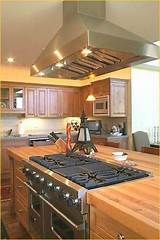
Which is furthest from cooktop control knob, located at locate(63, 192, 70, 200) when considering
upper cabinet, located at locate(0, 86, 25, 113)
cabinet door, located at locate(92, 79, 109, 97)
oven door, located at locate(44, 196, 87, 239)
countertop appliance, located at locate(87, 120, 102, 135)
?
countertop appliance, located at locate(87, 120, 102, 135)

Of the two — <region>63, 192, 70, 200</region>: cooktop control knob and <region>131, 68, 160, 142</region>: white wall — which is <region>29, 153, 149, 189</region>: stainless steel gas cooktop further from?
<region>131, 68, 160, 142</region>: white wall

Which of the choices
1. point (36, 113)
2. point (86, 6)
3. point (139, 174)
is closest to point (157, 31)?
point (86, 6)

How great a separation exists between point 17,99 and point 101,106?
190 centimetres

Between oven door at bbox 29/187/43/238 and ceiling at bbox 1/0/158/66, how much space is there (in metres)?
1.75

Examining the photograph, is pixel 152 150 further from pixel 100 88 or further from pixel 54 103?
pixel 54 103

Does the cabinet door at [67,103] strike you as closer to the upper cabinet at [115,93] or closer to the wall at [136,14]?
the upper cabinet at [115,93]

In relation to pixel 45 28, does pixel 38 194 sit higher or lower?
lower

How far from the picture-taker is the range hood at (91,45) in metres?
1.62

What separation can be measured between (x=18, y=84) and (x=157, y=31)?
3.32m

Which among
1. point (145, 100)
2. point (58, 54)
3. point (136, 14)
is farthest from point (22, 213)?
point (145, 100)

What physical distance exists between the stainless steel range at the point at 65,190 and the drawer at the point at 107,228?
60 millimetres

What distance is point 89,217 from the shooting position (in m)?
1.24

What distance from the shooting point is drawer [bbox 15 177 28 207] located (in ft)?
7.52

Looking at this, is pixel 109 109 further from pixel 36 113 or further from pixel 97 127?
pixel 36 113
